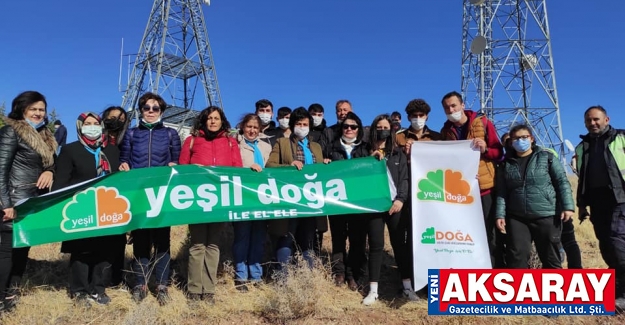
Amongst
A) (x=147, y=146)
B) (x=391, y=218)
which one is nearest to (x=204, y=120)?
(x=147, y=146)

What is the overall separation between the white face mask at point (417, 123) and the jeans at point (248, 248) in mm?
2187

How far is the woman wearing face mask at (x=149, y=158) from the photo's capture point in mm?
4520

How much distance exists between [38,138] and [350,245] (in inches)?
144

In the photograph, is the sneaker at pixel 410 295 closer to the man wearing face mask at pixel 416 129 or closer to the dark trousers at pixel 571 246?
the man wearing face mask at pixel 416 129

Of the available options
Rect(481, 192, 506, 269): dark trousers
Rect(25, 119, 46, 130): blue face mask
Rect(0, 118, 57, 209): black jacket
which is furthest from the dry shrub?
Rect(25, 119, 46, 130): blue face mask

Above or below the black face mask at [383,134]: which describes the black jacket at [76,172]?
below

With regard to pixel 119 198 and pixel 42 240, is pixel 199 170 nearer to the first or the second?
pixel 119 198

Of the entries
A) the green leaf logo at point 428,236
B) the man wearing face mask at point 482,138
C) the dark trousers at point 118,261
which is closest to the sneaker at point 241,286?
the dark trousers at point 118,261

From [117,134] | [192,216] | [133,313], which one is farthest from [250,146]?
[133,313]

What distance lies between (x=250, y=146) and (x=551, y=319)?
3760 millimetres

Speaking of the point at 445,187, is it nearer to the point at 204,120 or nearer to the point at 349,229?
the point at 349,229

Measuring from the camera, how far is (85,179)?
4500mm

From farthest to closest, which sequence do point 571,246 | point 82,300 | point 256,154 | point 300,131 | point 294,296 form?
point 571,246
point 256,154
point 300,131
point 82,300
point 294,296

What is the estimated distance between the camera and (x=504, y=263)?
5082mm
